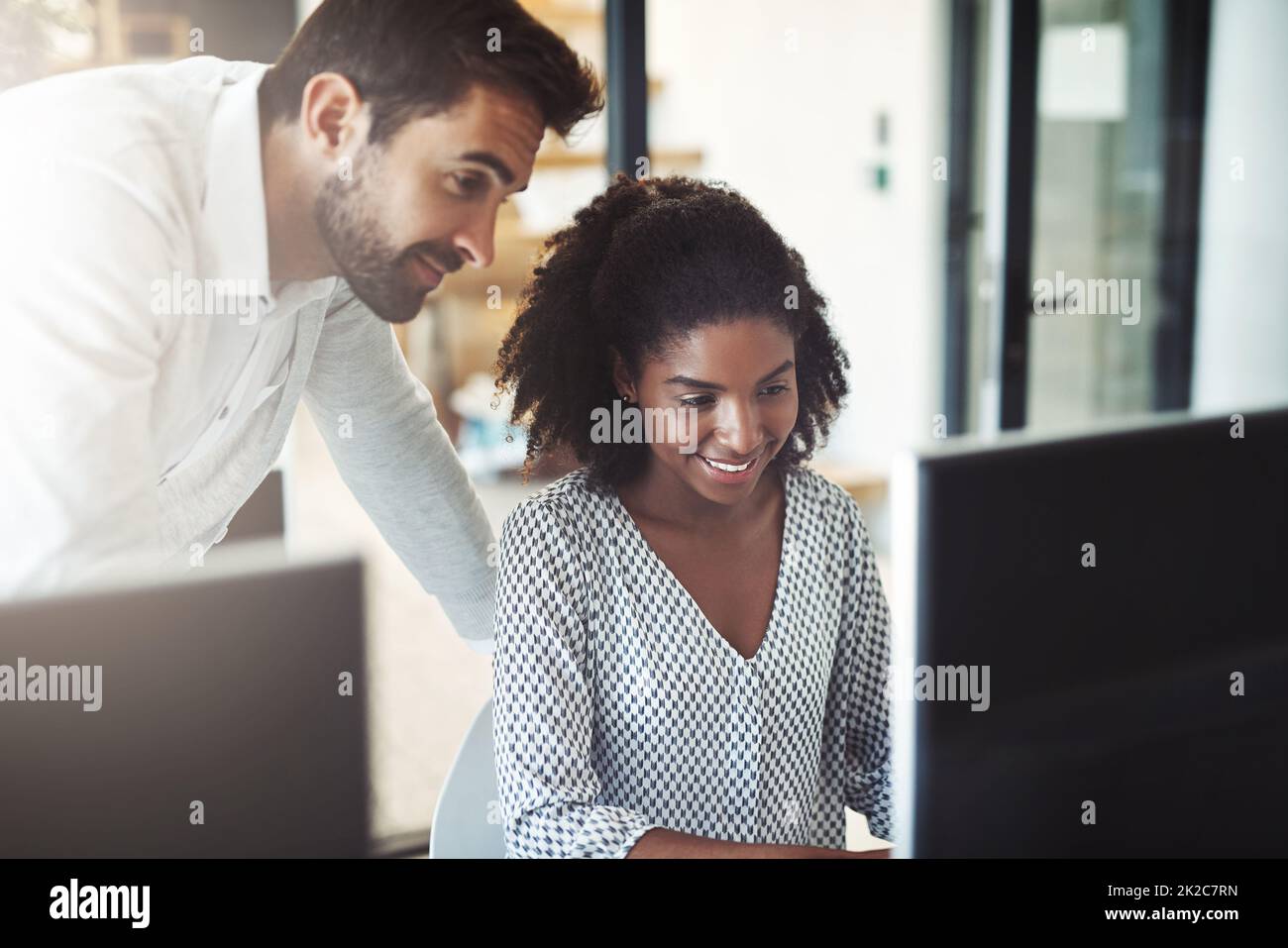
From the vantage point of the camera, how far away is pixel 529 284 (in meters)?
1.41

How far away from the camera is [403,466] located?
4.79 feet

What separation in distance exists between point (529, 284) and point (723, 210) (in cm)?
25

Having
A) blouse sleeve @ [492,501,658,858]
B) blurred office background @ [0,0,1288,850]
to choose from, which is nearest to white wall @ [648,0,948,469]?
blurred office background @ [0,0,1288,850]

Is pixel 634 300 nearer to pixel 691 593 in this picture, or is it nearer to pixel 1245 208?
pixel 691 593

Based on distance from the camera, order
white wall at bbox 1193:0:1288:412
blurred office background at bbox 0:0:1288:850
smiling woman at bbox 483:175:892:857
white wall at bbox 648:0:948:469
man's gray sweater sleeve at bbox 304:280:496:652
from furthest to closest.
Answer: white wall at bbox 648:0:948:469
white wall at bbox 1193:0:1288:412
blurred office background at bbox 0:0:1288:850
man's gray sweater sleeve at bbox 304:280:496:652
smiling woman at bbox 483:175:892:857

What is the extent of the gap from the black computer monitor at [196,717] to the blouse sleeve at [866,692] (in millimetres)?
928

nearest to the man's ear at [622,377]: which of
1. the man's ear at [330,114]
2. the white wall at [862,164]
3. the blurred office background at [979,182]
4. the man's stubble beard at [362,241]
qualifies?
the man's stubble beard at [362,241]

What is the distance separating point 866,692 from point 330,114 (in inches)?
34.0

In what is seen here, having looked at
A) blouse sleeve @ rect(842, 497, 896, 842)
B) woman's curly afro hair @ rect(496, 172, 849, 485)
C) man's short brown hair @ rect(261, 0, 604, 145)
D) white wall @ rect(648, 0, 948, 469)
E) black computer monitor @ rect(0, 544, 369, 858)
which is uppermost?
white wall @ rect(648, 0, 948, 469)

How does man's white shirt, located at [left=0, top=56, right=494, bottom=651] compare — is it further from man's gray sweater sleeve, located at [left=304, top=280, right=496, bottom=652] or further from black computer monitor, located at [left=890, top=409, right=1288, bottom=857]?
black computer monitor, located at [left=890, top=409, right=1288, bottom=857]

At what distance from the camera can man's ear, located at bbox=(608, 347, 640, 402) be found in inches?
52.4

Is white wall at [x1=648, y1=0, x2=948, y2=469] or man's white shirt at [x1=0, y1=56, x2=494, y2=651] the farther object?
white wall at [x1=648, y1=0, x2=948, y2=469]
